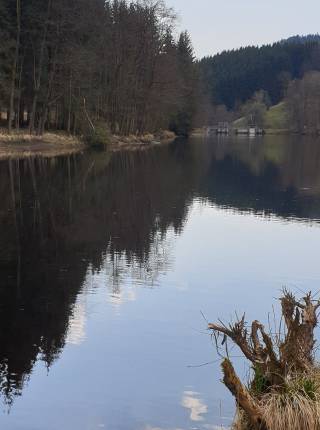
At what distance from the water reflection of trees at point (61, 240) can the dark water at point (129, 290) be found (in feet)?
0.14

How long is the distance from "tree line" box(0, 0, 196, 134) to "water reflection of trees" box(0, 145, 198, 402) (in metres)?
16.9

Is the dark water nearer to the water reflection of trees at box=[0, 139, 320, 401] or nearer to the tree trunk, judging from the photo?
the water reflection of trees at box=[0, 139, 320, 401]

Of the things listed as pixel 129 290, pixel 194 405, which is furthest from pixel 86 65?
pixel 194 405

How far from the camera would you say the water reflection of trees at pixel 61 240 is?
1020 cm

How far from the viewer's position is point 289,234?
820 inches

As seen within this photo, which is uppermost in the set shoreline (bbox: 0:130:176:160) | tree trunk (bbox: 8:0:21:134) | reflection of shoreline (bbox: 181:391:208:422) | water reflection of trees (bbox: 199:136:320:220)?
tree trunk (bbox: 8:0:21:134)

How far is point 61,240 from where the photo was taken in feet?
58.8

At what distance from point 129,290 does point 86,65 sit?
44541 millimetres

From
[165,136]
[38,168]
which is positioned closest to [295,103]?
[165,136]

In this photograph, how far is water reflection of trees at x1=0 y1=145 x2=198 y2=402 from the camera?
10203 millimetres

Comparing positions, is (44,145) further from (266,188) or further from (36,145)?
(266,188)

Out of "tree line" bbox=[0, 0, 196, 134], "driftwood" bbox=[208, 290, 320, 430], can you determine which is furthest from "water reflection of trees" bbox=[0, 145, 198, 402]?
"tree line" bbox=[0, 0, 196, 134]

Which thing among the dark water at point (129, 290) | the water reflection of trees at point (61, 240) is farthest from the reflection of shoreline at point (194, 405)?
the water reflection of trees at point (61, 240)

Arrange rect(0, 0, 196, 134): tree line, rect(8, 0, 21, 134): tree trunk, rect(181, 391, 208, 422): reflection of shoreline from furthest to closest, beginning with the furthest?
rect(0, 0, 196, 134): tree line < rect(8, 0, 21, 134): tree trunk < rect(181, 391, 208, 422): reflection of shoreline
